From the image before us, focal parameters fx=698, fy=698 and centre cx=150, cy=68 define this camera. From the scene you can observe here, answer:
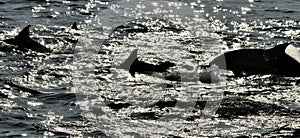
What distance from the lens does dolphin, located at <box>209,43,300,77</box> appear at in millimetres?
20578

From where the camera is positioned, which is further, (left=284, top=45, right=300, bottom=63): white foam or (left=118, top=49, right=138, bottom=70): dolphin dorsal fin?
(left=118, top=49, right=138, bottom=70): dolphin dorsal fin

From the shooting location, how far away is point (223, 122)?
52.2 feet

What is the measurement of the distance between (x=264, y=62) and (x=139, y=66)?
149 inches

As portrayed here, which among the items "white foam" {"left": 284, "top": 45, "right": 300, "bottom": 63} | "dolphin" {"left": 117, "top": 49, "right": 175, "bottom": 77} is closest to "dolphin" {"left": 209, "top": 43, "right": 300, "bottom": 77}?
"white foam" {"left": 284, "top": 45, "right": 300, "bottom": 63}

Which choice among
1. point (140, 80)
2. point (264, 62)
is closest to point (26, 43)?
point (140, 80)

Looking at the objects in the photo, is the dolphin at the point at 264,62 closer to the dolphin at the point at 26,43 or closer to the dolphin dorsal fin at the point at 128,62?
the dolphin dorsal fin at the point at 128,62

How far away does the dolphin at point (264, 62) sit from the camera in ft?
67.5

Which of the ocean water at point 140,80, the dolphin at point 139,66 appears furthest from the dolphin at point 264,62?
the dolphin at point 139,66

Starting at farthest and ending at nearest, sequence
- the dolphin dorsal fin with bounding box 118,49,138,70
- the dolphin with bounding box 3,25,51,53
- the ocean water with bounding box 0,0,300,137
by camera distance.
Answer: the dolphin with bounding box 3,25,51,53, the dolphin dorsal fin with bounding box 118,49,138,70, the ocean water with bounding box 0,0,300,137

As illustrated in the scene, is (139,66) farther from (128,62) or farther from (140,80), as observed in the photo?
(140,80)

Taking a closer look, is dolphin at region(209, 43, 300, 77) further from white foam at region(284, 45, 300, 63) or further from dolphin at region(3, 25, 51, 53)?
dolphin at region(3, 25, 51, 53)

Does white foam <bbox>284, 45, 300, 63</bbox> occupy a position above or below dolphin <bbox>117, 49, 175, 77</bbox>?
above

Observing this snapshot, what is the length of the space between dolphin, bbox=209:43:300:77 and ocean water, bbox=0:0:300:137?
553mm

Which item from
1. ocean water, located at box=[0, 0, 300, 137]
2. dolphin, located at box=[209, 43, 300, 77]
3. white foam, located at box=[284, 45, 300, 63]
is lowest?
ocean water, located at box=[0, 0, 300, 137]
